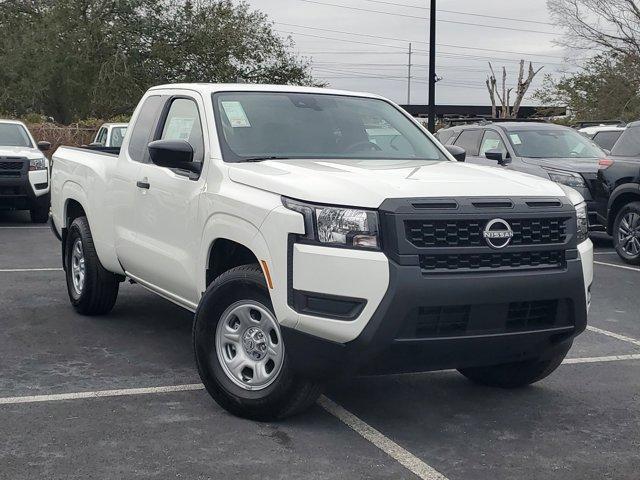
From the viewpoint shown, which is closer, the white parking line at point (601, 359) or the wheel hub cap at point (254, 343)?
the wheel hub cap at point (254, 343)

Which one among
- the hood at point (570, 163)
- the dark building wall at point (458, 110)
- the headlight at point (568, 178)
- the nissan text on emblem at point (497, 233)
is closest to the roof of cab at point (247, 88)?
the nissan text on emblem at point (497, 233)

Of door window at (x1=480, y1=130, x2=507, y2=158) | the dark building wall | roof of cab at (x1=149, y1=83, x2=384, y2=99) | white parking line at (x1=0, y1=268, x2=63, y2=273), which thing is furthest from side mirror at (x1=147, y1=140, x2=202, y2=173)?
the dark building wall

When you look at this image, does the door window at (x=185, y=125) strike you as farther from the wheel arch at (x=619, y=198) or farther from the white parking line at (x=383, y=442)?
the wheel arch at (x=619, y=198)

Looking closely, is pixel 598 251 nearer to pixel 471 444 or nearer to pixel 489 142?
pixel 489 142

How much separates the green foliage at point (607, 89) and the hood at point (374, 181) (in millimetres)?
38408

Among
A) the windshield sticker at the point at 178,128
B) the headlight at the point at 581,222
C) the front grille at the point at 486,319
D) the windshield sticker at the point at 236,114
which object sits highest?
the windshield sticker at the point at 236,114

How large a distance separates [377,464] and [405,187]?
1.34m

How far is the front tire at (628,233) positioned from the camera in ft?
38.7

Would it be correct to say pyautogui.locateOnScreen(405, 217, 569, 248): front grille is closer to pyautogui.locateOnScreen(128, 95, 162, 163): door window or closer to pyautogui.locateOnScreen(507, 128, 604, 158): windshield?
pyautogui.locateOnScreen(128, 95, 162, 163): door window

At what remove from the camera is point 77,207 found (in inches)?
325

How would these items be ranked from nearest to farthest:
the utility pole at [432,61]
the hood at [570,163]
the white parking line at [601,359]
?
the white parking line at [601,359]
the hood at [570,163]
the utility pole at [432,61]

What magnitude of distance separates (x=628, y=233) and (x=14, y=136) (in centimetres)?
1054

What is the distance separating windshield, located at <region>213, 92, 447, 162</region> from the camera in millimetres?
5906

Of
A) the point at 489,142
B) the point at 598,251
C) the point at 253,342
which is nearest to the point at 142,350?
the point at 253,342
